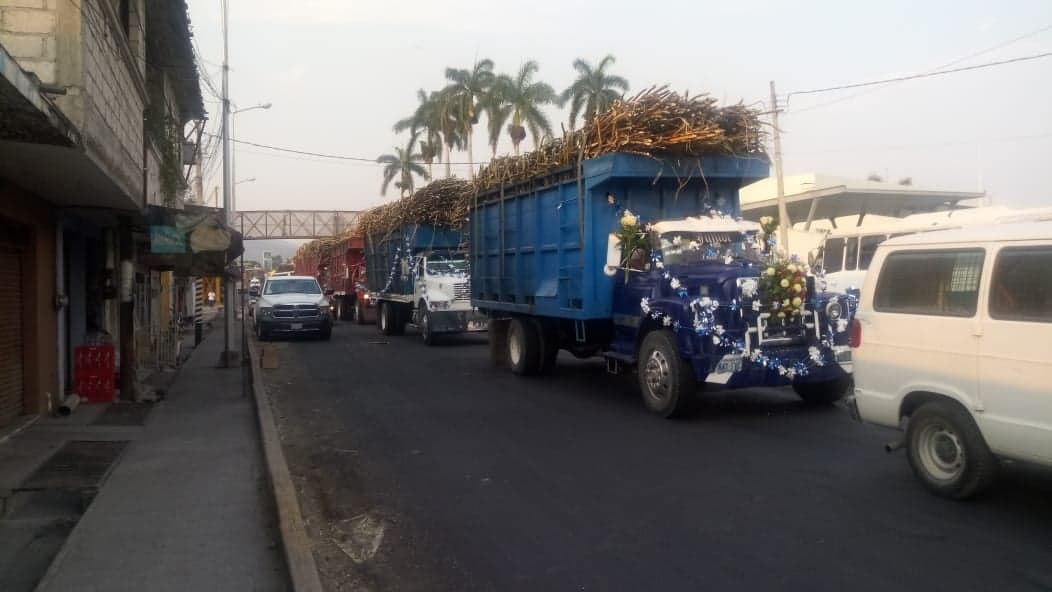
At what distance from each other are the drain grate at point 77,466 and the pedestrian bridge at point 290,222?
49.3 m

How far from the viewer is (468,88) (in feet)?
135

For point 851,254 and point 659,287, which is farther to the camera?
point 851,254

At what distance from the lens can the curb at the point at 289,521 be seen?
15.7 feet

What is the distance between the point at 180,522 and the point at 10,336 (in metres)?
4.77

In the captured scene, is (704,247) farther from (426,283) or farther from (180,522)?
(426,283)

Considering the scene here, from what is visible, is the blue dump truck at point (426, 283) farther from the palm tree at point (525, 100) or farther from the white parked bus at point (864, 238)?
the palm tree at point (525, 100)

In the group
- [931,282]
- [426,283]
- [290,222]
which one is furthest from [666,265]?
[290,222]

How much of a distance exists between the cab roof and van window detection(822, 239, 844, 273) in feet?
33.7

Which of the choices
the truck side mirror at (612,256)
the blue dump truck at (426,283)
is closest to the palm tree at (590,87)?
the blue dump truck at (426,283)

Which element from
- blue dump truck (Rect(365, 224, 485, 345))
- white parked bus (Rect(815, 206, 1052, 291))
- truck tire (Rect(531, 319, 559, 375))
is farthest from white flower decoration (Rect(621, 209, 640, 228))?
blue dump truck (Rect(365, 224, 485, 345))

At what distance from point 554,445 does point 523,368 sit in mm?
5324

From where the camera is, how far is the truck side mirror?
10562 mm

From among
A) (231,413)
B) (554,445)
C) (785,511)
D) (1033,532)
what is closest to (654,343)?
(554,445)

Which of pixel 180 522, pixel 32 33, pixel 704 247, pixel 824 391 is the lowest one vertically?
pixel 180 522
